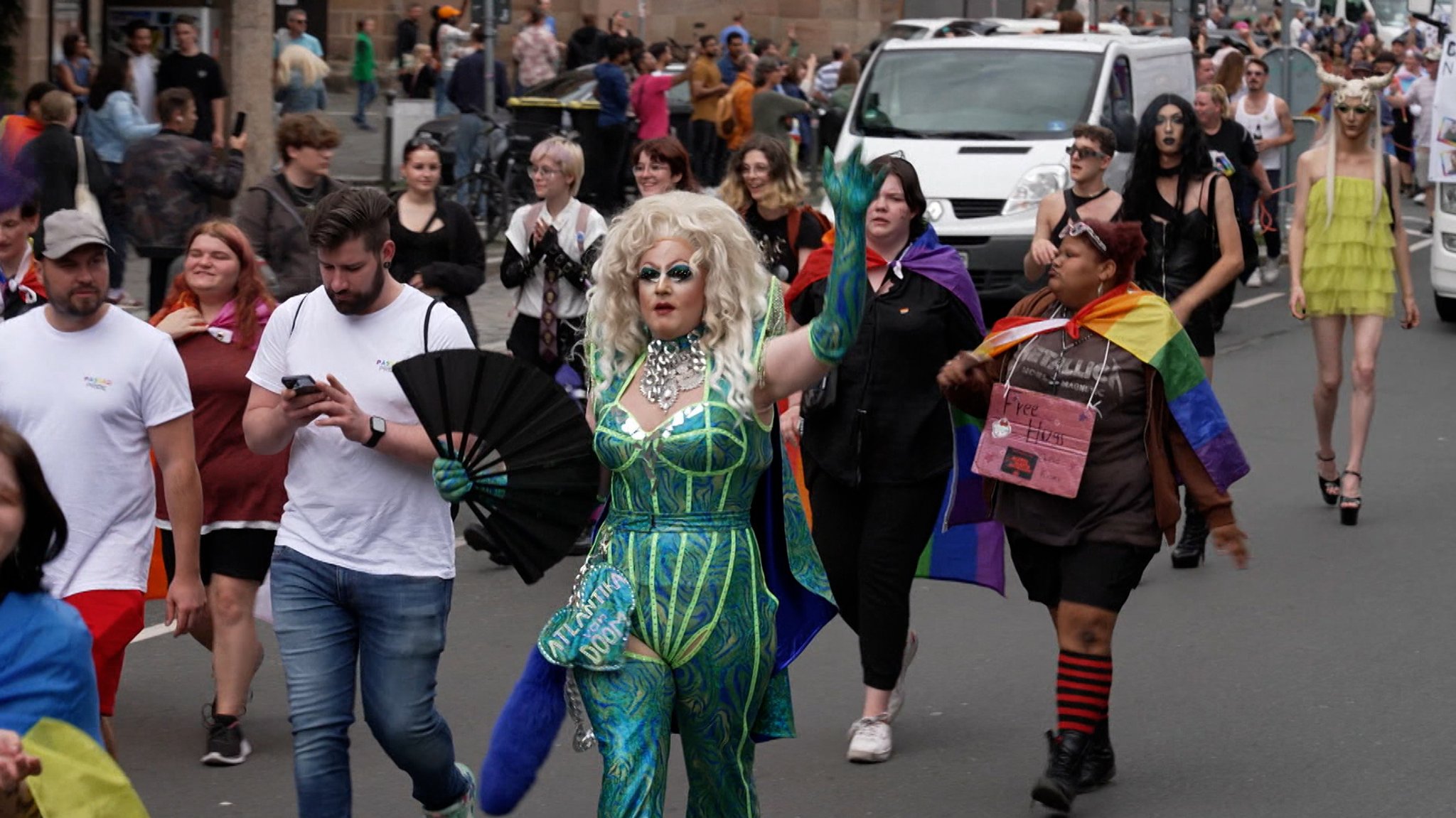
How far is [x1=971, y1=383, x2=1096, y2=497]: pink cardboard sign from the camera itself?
5.71 metres

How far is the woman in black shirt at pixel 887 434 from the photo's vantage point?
244 inches

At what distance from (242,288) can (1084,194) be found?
3.50 meters

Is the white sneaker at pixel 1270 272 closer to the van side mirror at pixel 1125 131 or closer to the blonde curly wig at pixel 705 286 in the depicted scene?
the van side mirror at pixel 1125 131

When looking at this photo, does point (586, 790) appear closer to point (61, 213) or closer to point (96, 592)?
point (96, 592)

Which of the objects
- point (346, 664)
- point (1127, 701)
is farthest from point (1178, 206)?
point (346, 664)

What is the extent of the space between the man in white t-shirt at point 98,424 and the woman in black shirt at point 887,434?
75.8 inches

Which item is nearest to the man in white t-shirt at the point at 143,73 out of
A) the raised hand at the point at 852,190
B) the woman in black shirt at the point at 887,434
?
the woman in black shirt at the point at 887,434

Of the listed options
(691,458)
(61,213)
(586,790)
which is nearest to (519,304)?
(586,790)

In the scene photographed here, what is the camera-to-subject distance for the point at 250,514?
6.20m

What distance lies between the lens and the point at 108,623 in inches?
196

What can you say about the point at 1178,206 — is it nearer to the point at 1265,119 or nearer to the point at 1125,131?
the point at 1125,131

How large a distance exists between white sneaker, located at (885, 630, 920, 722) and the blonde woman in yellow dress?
146 inches

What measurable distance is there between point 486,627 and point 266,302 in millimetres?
1949

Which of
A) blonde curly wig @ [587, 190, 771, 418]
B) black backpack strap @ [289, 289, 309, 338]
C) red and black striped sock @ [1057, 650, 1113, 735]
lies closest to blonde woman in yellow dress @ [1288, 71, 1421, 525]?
red and black striped sock @ [1057, 650, 1113, 735]
